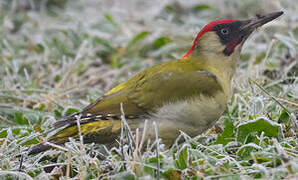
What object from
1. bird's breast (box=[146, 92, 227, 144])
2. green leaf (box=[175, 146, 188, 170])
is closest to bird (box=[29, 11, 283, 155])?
bird's breast (box=[146, 92, 227, 144])

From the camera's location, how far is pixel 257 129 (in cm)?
274

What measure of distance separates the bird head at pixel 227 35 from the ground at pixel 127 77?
1.27ft

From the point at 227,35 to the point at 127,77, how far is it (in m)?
1.61

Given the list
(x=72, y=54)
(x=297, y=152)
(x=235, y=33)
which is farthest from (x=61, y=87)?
(x=297, y=152)

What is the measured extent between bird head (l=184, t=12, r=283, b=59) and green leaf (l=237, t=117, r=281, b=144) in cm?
60

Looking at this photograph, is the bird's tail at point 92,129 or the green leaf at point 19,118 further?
the green leaf at point 19,118

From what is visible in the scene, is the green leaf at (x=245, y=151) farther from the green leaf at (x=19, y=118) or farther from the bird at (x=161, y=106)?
the green leaf at (x=19, y=118)

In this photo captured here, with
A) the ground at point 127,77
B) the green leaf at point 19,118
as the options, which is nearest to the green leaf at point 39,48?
the ground at point 127,77

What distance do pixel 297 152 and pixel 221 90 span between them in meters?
0.61

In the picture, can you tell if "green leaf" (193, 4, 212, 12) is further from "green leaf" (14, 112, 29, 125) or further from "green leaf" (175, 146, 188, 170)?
"green leaf" (175, 146, 188, 170)

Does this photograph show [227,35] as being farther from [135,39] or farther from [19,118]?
[135,39]

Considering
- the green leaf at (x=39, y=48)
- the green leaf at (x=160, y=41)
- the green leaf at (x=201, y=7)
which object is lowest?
the green leaf at (x=160, y=41)

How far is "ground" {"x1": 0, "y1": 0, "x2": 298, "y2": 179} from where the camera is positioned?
94.4 inches

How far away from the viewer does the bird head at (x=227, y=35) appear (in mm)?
3117
